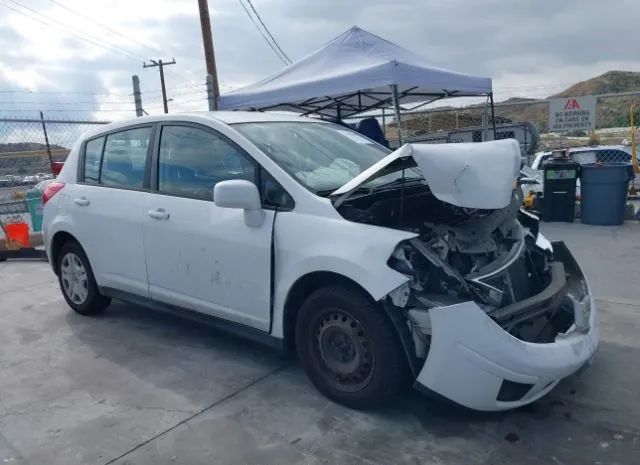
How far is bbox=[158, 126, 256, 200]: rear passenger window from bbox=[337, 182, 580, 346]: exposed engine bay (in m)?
0.89

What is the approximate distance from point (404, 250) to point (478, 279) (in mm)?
418

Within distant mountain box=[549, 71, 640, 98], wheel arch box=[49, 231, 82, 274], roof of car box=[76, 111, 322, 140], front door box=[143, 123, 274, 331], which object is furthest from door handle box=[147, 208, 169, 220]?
distant mountain box=[549, 71, 640, 98]

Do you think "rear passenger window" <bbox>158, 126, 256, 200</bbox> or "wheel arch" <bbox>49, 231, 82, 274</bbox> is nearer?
"rear passenger window" <bbox>158, 126, 256, 200</bbox>

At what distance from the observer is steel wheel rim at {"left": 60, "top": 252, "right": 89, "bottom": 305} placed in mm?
4945

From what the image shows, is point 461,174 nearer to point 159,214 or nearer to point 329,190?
point 329,190

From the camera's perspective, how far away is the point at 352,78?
24.7ft

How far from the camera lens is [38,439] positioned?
303cm

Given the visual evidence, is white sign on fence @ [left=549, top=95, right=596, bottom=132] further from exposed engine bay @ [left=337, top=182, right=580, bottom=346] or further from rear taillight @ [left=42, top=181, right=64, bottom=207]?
rear taillight @ [left=42, top=181, right=64, bottom=207]

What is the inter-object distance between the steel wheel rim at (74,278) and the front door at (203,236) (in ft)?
3.62

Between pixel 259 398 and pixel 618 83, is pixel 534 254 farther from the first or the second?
pixel 618 83

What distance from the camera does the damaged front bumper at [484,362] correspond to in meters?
2.70

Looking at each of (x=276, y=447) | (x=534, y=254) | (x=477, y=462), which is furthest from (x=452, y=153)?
(x=276, y=447)

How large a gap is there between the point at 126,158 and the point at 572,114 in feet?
28.3

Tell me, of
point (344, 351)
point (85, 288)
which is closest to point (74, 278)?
point (85, 288)
